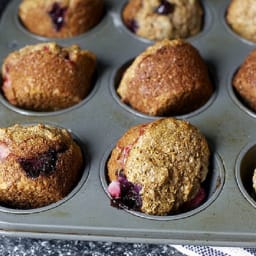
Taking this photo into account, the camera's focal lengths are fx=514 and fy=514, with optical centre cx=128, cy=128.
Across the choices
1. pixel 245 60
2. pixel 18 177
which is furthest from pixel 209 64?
pixel 18 177

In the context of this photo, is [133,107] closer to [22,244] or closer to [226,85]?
[226,85]

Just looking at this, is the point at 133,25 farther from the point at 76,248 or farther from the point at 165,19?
the point at 76,248

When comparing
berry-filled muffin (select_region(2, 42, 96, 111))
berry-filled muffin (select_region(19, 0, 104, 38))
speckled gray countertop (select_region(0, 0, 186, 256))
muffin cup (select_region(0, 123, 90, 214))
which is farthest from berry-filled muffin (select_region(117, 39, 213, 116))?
speckled gray countertop (select_region(0, 0, 186, 256))

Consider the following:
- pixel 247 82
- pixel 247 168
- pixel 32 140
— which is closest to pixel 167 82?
pixel 247 82

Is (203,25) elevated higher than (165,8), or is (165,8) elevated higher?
(165,8)

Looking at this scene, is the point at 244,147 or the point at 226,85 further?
the point at 226,85

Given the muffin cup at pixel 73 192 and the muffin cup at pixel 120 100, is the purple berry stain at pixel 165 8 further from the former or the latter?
the muffin cup at pixel 73 192

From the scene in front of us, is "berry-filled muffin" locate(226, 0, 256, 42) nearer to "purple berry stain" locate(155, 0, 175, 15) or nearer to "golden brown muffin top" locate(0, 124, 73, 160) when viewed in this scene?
"purple berry stain" locate(155, 0, 175, 15)
